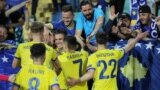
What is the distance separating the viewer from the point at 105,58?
838 centimetres

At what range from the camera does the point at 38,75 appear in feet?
23.1

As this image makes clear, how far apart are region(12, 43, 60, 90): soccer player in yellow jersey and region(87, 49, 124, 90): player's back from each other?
147 cm

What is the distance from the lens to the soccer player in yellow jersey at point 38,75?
7.01 meters

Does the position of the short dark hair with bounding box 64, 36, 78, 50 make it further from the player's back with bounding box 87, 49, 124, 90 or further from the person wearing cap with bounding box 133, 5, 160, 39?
the person wearing cap with bounding box 133, 5, 160, 39

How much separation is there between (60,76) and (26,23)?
121 inches

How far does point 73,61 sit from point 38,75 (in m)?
1.65

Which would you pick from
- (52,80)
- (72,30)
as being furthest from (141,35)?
(52,80)

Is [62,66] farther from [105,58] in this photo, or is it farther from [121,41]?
[121,41]

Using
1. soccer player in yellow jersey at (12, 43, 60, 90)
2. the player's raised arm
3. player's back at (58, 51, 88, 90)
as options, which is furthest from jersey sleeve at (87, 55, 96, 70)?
soccer player in yellow jersey at (12, 43, 60, 90)

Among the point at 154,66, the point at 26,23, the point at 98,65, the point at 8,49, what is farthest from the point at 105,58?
the point at 26,23

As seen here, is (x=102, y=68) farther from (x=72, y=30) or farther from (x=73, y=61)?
(x=72, y=30)

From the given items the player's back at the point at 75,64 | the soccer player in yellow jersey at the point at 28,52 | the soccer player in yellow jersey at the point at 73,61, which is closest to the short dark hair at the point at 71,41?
the soccer player in yellow jersey at the point at 73,61

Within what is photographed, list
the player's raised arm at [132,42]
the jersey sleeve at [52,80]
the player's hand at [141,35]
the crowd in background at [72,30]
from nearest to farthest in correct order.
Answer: the jersey sleeve at [52,80], the crowd in background at [72,30], the player's raised arm at [132,42], the player's hand at [141,35]

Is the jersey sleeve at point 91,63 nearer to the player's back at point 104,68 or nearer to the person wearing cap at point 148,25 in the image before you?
the player's back at point 104,68
